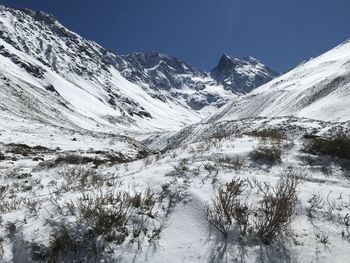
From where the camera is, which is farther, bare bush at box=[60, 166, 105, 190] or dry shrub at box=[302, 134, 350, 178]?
dry shrub at box=[302, 134, 350, 178]

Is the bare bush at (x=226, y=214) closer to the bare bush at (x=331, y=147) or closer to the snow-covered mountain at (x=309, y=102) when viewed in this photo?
the bare bush at (x=331, y=147)

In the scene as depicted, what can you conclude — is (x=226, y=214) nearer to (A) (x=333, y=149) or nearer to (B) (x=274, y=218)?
(B) (x=274, y=218)

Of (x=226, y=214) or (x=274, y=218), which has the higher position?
(x=274, y=218)

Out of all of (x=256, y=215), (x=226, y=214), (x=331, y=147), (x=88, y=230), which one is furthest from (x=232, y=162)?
(x=88, y=230)

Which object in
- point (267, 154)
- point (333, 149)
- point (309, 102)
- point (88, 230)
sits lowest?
point (88, 230)

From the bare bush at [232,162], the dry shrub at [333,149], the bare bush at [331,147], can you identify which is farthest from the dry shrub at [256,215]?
the bare bush at [331,147]

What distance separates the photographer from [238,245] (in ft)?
18.9

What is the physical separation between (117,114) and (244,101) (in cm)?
9770

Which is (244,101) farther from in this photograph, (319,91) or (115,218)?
(115,218)

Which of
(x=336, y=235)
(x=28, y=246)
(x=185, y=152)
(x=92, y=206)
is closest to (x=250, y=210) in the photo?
(x=336, y=235)

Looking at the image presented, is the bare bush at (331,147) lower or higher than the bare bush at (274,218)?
higher

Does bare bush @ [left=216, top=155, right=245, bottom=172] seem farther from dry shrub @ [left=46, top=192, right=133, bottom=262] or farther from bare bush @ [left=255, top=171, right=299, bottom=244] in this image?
dry shrub @ [left=46, top=192, right=133, bottom=262]

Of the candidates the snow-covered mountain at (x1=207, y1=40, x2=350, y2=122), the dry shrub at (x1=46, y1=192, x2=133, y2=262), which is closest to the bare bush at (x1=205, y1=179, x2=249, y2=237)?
the dry shrub at (x1=46, y1=192, x2=133, y2=262)

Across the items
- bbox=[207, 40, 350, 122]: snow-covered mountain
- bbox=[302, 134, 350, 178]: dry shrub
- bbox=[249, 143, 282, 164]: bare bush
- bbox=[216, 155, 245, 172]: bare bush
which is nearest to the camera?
bbox=[216, 155, 245, 172]: bare bush
